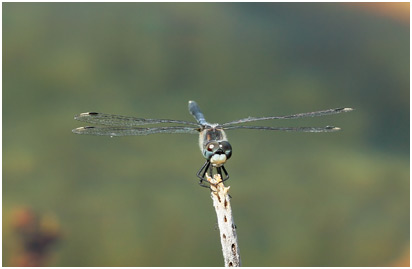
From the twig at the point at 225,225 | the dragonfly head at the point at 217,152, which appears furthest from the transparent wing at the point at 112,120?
the twig at the point at 225,225

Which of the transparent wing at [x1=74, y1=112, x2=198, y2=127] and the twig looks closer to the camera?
the twig

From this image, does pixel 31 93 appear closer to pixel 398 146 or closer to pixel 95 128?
pixel 95 128

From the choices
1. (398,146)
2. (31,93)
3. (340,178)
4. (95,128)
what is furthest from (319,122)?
(31,93)

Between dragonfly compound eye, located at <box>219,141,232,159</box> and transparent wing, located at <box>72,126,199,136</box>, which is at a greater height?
transparent wing, located at <box>72,126,199,136</box>

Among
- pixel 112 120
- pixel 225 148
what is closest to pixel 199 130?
pixel 225 148

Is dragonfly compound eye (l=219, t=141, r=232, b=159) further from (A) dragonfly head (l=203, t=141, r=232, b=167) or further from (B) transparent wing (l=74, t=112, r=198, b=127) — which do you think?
(B) transparent wing (l=74, t=112, r=198, b=127)

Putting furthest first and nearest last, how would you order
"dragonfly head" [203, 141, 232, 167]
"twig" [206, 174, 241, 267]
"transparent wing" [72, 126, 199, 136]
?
"transparent wing" [72, 126, 199, 136]
"dragonfly head" [203, 141, 232, 167]
"twig" [206, 174, 241, 267]

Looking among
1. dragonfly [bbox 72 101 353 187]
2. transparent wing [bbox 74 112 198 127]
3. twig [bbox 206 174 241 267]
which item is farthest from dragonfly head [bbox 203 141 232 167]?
transparent wing [bbox 74 112 198 127]
